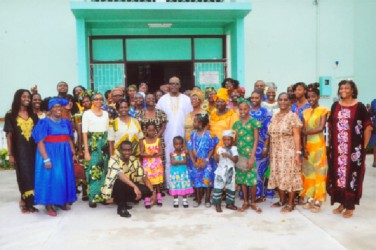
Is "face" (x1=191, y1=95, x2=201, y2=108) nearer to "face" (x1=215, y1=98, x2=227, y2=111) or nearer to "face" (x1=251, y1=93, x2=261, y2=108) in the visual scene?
"face" (x1=215, y1=98, x2=227, y2=111)

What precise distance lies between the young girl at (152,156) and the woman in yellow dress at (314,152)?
2.03m

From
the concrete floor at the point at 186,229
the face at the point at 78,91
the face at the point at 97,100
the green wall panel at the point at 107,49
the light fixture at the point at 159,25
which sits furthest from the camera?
the green wall panel at the point at 107,49

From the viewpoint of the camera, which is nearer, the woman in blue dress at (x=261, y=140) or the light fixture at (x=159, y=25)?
the woman in blue dress at (x=261, y=140)

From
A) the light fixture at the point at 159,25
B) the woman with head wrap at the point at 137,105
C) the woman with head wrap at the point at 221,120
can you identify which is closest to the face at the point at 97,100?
the woman with head wrap at the point at 137,105

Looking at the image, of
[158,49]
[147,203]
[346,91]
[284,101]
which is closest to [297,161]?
[284,101]

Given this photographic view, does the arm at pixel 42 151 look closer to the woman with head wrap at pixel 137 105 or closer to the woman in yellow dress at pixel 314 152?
the woman with head wrap at pixel 137 105

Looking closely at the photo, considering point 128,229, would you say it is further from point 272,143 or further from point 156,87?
point 156,87

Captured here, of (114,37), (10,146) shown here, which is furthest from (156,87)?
(10,146)

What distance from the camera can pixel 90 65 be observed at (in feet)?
31.4

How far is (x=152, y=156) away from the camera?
563cm

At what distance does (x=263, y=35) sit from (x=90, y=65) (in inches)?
178

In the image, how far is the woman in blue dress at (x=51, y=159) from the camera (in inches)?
203

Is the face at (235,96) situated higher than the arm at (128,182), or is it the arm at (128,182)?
the face at (235,96)

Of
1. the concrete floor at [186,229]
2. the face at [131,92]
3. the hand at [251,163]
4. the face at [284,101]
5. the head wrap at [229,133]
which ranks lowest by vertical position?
the concrete floor at [186,229]
